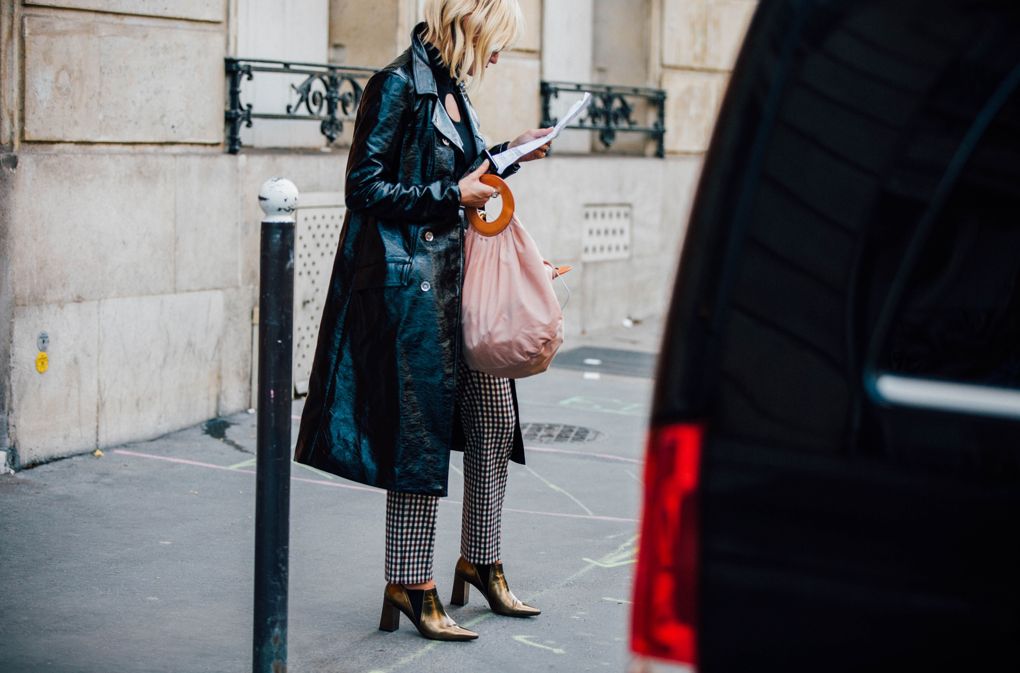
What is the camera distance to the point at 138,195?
23.5ft

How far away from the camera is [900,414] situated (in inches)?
83.2

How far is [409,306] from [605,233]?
735 cm

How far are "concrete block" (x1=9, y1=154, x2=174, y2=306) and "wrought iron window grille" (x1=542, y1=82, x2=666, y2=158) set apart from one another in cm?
421

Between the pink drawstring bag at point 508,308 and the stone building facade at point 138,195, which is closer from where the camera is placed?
the pink drawstring bag at point 508,308

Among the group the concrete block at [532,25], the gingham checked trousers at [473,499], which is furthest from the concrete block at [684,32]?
the gingham checked trousers at [473,499]

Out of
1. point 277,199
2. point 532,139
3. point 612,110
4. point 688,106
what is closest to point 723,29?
point 688,106

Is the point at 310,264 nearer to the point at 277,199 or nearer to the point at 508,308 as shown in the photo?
the point at 508,308

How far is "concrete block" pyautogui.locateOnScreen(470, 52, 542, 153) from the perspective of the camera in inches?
403

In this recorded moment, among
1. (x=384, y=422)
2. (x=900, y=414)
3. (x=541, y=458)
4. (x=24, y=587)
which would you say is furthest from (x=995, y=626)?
(x=541, y=458)

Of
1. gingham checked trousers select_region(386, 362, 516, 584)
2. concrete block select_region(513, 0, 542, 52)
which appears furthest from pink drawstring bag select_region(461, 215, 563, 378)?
concrete block select_region(513, 0, 542, 52)

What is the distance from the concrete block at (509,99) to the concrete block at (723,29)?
2.82 m

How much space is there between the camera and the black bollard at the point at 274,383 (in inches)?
148

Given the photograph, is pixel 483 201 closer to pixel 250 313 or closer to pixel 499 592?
pixel 499 592

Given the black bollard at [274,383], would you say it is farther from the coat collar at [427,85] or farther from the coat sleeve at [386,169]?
the coat collar at [427,85]
